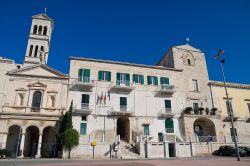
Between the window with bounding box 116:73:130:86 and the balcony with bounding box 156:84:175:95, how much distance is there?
194 inches

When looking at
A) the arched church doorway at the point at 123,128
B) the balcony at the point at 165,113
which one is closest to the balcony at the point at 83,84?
the arched church doorway at the point at 123,128

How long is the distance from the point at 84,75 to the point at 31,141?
450 inches

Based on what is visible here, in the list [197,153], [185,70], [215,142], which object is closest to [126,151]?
[197,153]

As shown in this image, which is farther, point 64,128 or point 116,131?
point 116,131

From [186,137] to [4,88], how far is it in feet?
87.6

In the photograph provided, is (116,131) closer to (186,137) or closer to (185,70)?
(186,137)

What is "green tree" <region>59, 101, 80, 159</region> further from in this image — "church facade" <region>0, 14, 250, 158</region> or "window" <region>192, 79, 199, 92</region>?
"window" <region>192, 79, 199, 92</region>

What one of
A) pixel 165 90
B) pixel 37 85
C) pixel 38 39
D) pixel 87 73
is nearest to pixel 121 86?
A: pixel 87 73

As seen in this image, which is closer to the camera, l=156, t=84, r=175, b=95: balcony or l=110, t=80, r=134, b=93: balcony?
l=110, t=80, r=134, b=93: balcony

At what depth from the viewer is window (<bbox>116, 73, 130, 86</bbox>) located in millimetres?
30781

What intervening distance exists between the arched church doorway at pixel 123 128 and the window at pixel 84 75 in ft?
24.6

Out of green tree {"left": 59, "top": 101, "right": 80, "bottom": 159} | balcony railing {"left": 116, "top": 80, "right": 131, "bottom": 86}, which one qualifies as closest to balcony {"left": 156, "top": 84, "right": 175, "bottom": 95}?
balcony railing {"left": 116, "top": 80, "right": 131, "bottom": 86}

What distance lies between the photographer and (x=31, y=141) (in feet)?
90.8

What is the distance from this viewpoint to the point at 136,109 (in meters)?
30.2
